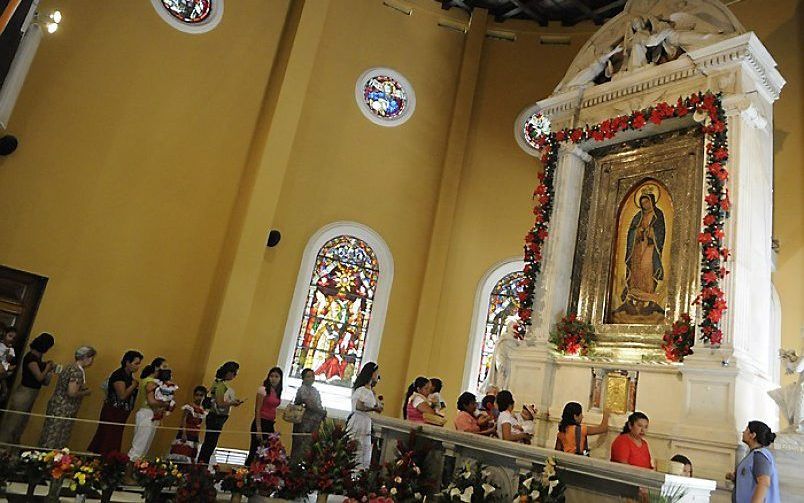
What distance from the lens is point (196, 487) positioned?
506 centimetres

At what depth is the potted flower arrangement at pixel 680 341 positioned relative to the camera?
22.3 feet

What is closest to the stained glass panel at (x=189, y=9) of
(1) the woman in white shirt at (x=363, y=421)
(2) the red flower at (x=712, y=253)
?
(1) the woman in white shirt at (x=363, y=421)

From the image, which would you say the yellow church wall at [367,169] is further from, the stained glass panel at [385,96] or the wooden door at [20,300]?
the wooden door at [20,300]

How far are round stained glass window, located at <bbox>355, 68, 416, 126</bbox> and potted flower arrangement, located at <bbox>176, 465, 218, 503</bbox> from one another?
295 inches

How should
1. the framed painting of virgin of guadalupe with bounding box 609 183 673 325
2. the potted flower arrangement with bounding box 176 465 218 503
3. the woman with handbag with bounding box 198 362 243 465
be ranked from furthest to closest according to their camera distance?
the framed painting of virgin of guadalupe with bounding box 609 183 673 325, the woman with handbag with bounding box 198 362 243 465, the potted flower arrangement with bounding box 176 465 218 503

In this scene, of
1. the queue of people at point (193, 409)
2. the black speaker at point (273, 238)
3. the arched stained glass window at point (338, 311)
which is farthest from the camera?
the arched stained glass window at point (338, 311)

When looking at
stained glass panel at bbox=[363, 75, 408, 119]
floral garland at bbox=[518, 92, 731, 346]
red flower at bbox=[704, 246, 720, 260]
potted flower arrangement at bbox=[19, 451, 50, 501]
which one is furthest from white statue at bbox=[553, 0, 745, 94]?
potted flower arrangement at bbox=[19, 451, 50, 501]

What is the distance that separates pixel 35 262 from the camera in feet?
26.5

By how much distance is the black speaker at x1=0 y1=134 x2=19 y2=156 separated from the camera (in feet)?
25.5

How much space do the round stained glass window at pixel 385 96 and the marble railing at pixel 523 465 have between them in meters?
6.56

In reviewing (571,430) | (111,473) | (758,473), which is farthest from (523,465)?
(111,473)

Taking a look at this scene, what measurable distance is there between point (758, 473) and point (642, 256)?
353 cm

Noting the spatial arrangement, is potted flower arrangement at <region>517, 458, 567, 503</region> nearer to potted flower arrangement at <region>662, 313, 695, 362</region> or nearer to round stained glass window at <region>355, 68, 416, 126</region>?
potted flower arrangement at <region>662, 313, 695, 362</region>

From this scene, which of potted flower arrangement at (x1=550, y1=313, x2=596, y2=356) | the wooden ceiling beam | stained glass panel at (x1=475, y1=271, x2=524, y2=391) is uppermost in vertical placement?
the wooden ceiling beam
